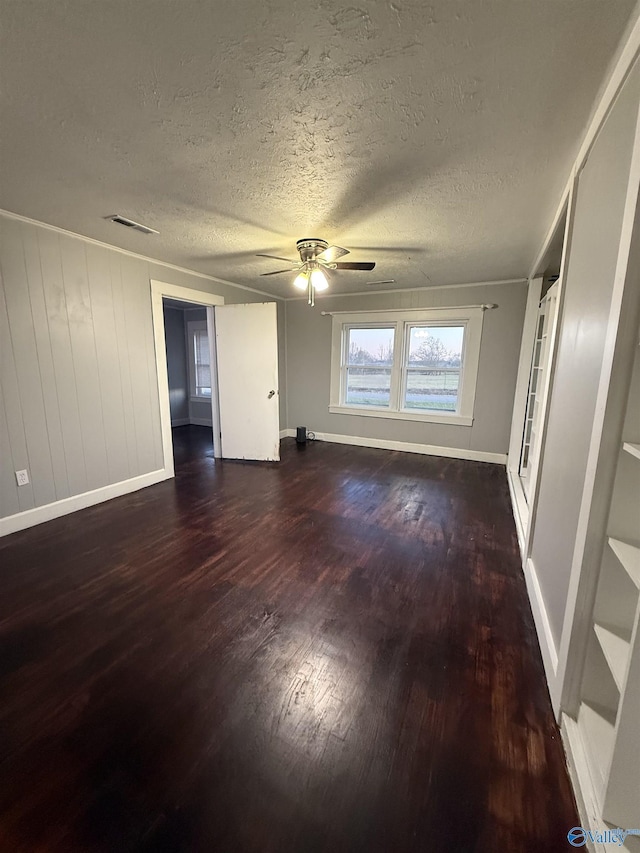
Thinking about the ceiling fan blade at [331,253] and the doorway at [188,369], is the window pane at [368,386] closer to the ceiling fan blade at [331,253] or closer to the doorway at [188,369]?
the ceiling fan blade at [331,253]

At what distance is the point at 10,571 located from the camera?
7.24ft

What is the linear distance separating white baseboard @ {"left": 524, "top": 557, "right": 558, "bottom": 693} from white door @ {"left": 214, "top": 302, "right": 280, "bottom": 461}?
3205 mm

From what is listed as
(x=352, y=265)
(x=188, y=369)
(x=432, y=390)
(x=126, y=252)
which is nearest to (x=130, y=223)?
(x=126, y=252)

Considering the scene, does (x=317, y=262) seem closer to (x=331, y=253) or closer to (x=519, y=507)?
(x=331, y=253)

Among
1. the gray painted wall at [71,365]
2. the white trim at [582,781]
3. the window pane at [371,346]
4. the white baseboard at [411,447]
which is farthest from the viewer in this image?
the window pane at [371,346]

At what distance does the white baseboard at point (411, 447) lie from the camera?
184 inches

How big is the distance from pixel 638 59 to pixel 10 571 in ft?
12.6

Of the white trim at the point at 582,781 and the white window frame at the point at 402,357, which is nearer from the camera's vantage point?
the white trim at the point at 582,781

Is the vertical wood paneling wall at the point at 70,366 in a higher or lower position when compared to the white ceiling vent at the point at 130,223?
lower

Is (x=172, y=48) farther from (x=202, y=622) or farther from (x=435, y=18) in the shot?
(x=202, y=622)

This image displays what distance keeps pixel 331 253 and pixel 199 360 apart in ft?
15.1

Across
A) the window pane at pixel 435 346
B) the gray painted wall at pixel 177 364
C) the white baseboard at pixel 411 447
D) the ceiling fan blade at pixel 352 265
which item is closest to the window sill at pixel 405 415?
the white baseboard at pixel 411 447

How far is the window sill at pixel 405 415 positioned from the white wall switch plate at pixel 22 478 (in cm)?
391

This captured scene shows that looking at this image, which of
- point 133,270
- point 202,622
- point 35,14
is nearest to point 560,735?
point 202,622
